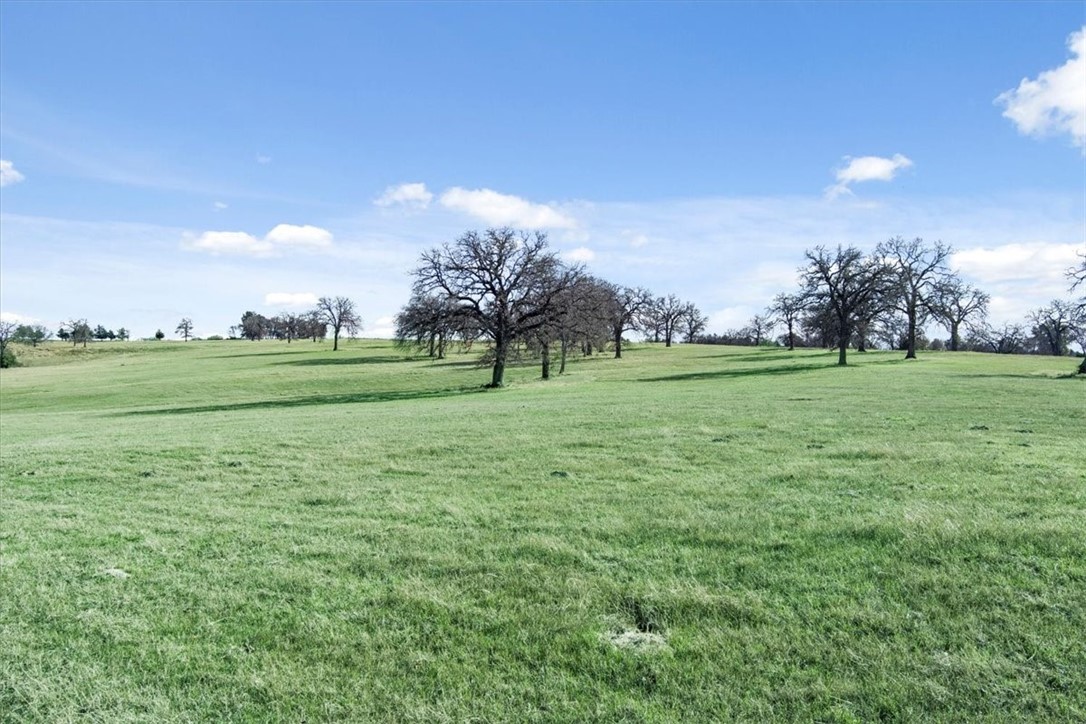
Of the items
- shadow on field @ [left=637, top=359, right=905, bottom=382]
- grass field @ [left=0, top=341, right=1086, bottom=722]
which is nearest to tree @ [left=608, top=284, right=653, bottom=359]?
shadow on field @ [left=637, top=359, right=905, bottom=382]

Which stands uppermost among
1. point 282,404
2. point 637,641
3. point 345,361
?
point 345,361

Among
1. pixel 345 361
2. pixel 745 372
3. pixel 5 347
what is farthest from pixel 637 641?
pixel 5 347

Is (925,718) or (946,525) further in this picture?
(946,525)

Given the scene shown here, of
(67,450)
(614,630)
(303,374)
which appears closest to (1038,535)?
(614,630)

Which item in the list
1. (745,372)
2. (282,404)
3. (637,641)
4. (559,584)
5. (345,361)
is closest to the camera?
(637,641)

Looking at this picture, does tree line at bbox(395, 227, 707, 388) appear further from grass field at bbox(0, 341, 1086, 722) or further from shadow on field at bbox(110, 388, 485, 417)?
grass field at bbox(0, 341, 1086, 722)

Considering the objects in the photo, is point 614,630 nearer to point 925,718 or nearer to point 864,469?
point 925,718

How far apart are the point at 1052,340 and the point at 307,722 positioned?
123 metres

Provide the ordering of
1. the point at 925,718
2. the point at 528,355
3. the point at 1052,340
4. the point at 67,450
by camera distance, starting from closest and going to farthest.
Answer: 1. the point at 925,718
2. the point at 67,450
3. the point at 528,355
4. the point at 1052,340

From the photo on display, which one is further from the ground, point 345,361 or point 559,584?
point 345,361

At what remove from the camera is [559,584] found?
17.5 ft

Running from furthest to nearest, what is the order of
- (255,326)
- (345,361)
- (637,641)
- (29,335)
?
(255,326), (29,335), (345,361), (637,641)

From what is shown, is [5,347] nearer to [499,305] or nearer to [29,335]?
[29,335]

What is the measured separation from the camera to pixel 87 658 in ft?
14.5
